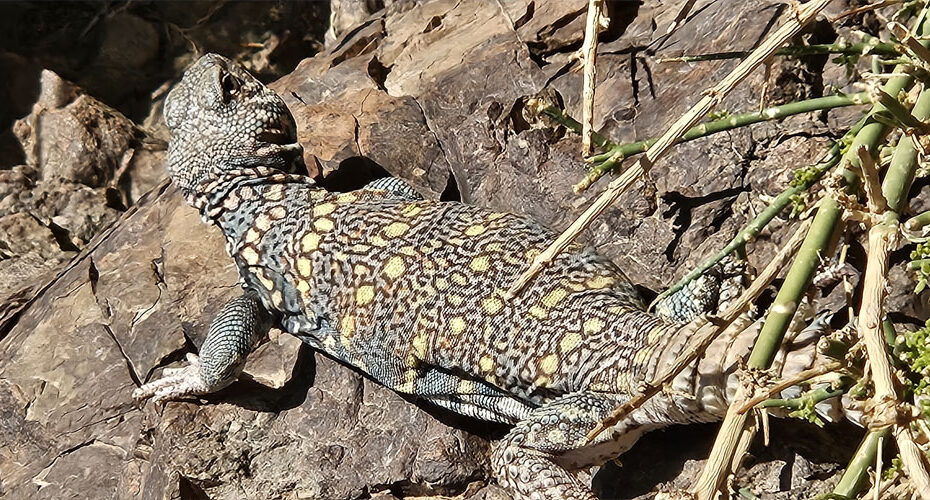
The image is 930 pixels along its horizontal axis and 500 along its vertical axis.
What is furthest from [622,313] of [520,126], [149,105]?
[149,105]

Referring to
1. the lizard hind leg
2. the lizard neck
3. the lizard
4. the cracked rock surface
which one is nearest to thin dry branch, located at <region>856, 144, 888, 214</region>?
the lizard

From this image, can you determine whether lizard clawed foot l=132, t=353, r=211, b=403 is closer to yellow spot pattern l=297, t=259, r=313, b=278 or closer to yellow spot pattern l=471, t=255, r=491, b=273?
yellow spot pattern l=297, t=259, r=313, b=278

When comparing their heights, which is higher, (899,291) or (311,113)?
(311,113)

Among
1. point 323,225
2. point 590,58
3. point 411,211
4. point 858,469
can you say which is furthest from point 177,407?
point 858,469

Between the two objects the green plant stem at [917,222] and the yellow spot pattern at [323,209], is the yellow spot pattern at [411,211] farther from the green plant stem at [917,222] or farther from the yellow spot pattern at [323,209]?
the green plant stem at [917,222]

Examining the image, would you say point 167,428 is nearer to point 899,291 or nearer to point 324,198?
point 324,198

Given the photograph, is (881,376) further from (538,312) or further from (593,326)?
(538,312)
